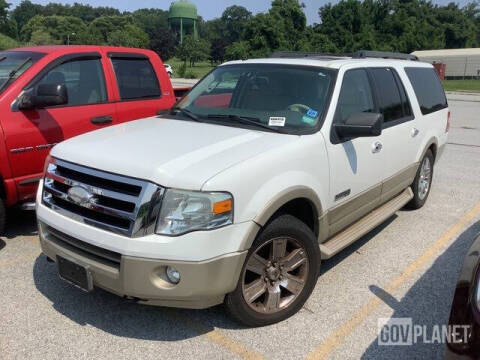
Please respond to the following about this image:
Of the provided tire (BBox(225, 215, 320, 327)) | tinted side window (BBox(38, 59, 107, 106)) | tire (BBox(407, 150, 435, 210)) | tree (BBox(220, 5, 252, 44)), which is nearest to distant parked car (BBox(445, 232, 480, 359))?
tire (BBox(225, 215, 320, 327))

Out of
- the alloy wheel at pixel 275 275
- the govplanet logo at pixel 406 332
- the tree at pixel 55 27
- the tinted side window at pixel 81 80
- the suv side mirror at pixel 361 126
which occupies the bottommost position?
the govplanet logo at pixel 406 332

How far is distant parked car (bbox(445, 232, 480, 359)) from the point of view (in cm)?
199

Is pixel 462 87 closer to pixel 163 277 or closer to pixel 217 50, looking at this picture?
pixel 163 277

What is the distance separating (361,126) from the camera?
343cm

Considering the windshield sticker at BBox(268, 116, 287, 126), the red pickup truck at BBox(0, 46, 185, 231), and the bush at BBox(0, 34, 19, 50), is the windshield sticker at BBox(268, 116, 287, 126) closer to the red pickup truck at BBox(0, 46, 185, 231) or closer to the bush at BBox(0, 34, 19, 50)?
the red pickup truck at BBox(0, 46, 185, 231)

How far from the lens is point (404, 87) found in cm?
491

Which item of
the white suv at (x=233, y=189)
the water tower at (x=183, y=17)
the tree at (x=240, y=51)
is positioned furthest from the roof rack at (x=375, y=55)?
the water tower at (x=183, y=17)

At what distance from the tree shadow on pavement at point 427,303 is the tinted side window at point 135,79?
3665mm

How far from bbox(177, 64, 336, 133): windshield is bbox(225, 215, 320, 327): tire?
2.68 feet

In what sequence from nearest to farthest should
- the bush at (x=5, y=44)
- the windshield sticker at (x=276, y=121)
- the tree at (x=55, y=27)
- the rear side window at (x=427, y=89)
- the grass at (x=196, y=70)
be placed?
1. the windshield sticker at (x=276, y=121)
2. the rear side window at (x=427, y=89)
3. the bush at (x=5, y=44)
4. the grass at (x=196, y=70)
5. the tree at (x=55, y=27)

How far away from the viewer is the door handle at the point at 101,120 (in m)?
5.02

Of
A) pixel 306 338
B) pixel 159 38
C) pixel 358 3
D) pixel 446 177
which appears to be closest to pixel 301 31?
pixel 358 3

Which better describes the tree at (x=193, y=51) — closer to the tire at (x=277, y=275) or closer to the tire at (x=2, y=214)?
the tire at (x=2, y=214)

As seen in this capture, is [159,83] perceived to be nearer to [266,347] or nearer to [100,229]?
[100,229]
